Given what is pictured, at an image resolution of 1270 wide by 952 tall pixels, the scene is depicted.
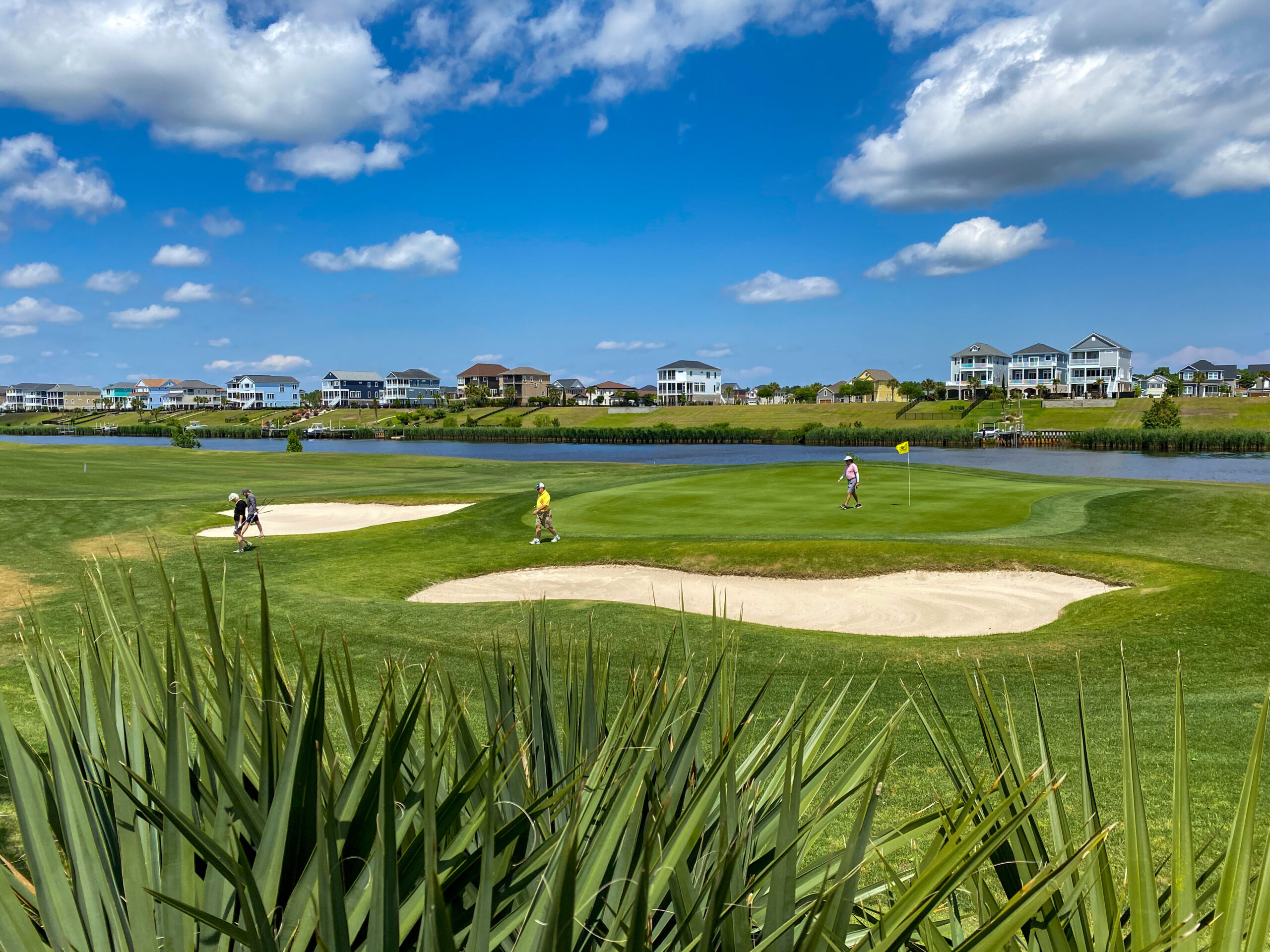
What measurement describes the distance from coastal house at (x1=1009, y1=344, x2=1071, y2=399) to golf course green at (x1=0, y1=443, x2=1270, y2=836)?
130289 mm

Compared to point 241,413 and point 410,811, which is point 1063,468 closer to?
point 410,811

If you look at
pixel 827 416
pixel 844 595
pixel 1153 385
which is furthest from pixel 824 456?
pixel 1153 385

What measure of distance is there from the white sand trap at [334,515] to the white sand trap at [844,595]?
9886 millimetres

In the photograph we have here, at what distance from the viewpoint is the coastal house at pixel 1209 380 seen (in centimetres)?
16188

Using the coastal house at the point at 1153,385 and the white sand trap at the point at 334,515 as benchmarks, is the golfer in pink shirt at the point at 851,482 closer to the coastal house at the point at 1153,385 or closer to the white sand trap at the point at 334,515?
the white sand trap at the point at 334,515

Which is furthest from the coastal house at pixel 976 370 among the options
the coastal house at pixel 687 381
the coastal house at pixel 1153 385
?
the coastal house at pixel 687 381

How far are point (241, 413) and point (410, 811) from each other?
216138 millimetres

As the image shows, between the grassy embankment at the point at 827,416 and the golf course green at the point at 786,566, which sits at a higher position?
the grassy embankment at the point at 827,416

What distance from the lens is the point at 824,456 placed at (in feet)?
281

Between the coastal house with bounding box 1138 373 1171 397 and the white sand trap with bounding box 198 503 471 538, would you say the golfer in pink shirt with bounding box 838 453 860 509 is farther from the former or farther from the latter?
the coastal house with bounding box 1138 373 1171 397

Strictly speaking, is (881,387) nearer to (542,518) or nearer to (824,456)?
(824,456)

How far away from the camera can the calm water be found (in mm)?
63969

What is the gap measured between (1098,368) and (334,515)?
150m

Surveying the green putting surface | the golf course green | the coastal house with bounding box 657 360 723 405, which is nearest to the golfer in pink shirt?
the green putting surface
